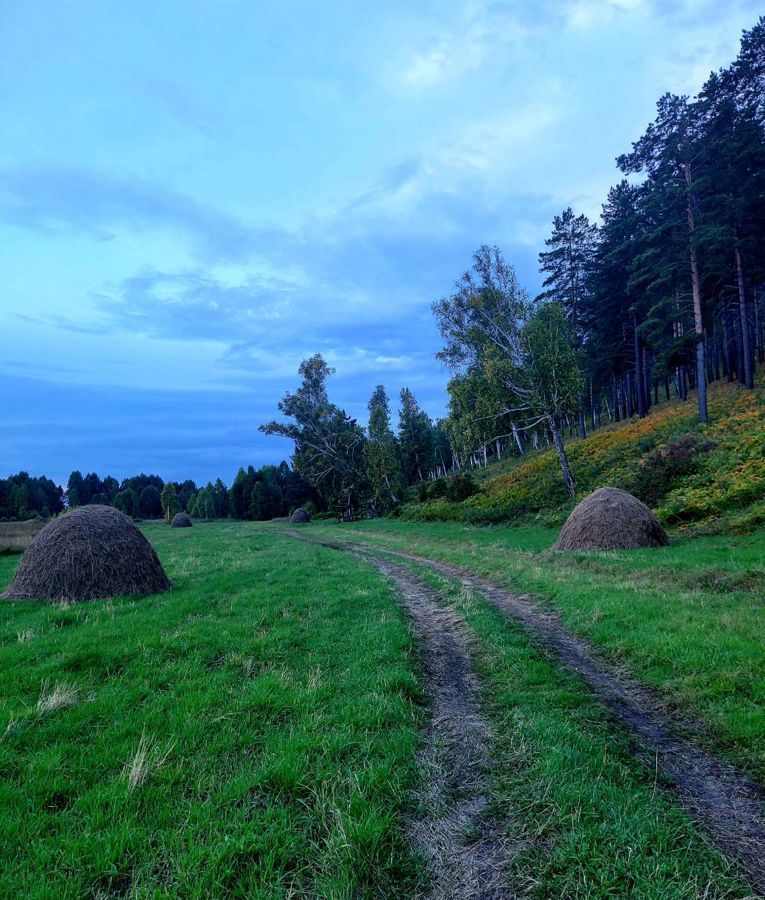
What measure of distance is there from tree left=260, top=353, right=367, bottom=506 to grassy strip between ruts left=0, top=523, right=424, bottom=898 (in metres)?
47.9

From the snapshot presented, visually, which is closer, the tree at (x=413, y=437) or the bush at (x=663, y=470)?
the bush at (x=663, y=470)

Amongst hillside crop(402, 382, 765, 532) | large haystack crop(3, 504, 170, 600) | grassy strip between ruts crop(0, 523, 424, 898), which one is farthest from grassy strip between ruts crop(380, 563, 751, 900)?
hillside crop(402, 382, 765, 532)

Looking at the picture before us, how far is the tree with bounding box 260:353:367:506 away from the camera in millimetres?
55906

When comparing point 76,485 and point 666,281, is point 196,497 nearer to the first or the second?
point 76,485

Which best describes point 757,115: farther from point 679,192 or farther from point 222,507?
point 222,507

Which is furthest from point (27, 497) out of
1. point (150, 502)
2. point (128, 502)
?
point (150, 502)

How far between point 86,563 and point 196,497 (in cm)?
9945

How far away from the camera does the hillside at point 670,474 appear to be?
58.4ft

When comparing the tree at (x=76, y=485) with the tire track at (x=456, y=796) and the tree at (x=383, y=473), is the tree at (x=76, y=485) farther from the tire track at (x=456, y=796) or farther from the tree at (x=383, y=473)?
the tire track at (x=456, y=796)

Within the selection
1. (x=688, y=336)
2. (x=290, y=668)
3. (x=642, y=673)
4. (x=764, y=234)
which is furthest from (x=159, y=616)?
(x=764, y=234)

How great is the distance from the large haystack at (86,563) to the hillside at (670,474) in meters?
18.9

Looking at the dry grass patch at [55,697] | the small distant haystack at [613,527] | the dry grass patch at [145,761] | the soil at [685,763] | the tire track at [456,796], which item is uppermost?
the small distant haystack at [613,527]

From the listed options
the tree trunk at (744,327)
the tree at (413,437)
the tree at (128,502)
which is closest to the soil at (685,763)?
the tree trunk at (744,327)

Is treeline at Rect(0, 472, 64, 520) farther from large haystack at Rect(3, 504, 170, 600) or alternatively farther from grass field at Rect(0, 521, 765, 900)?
grass field at Rect(0, 521, 765, 900)
